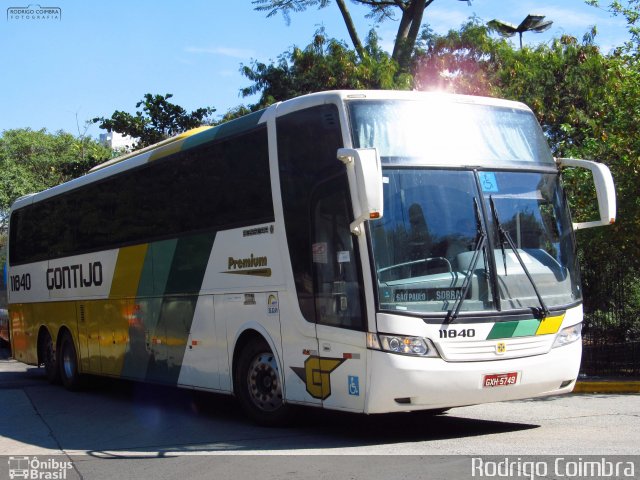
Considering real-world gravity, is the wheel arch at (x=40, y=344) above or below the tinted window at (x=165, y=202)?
Answer: below

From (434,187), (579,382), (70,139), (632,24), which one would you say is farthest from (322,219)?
(70,139)

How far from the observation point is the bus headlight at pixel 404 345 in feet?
26.1

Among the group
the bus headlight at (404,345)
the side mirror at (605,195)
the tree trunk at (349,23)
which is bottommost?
the bus headlight at (404,345)

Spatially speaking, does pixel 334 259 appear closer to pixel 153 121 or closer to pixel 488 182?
pixel 488 182

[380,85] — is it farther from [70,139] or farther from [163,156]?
[70,139]

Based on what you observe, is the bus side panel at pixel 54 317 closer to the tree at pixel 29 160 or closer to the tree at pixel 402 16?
the tree at pixel 402 16

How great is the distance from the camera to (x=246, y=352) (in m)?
10.2

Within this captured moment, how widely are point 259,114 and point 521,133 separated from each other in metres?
3.04

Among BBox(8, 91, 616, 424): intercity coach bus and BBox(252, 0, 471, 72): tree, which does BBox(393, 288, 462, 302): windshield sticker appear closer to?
BBox(8, 91, 616, 424): intercity coach bus

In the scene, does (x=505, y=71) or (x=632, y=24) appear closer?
(x=632, y=24)

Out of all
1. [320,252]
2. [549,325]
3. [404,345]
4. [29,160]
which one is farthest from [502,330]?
[29,160]

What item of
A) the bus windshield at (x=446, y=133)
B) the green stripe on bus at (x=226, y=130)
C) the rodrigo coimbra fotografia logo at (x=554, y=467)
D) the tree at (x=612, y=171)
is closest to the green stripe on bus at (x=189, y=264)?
the green stripe on bus at (x=226, y=130)

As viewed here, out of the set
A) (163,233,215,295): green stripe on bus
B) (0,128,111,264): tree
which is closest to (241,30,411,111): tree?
(163,233,215,295): green stripe on bus

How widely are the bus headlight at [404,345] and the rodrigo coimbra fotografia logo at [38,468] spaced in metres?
3.10
